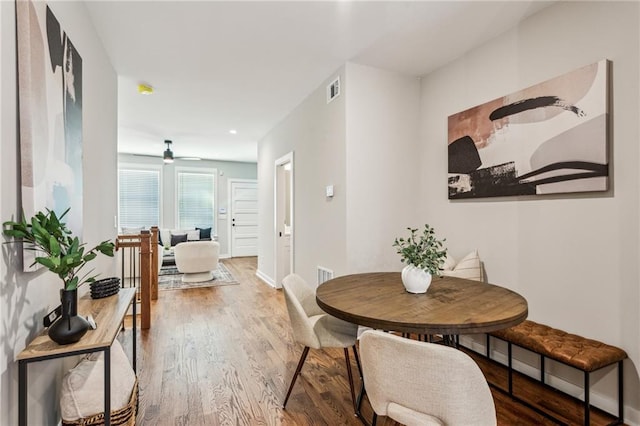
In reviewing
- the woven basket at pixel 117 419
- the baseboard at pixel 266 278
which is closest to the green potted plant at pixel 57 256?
the woven basket at pixel 117 419

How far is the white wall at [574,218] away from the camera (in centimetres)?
185

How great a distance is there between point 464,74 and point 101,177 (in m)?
3.33

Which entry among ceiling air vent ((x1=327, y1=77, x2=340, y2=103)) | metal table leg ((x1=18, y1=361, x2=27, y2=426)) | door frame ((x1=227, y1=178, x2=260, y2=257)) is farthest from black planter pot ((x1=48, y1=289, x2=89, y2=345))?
door frame ((x1=227, y1=178, x2=260, y2=257))

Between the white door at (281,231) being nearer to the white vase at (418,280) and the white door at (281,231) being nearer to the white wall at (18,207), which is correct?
the white wall at (18,207)

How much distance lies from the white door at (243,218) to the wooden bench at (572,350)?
24.2 feet

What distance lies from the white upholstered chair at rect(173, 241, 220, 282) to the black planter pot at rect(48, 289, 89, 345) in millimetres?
4154

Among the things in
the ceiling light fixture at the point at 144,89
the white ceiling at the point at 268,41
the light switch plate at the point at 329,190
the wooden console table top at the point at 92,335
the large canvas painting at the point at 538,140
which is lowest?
the wooden console table top at the point at 92,335

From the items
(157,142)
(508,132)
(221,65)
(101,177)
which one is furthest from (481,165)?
(157,142)

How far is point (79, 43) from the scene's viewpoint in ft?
7.12

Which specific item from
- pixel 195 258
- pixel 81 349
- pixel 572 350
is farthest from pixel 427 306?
pixel 195 258

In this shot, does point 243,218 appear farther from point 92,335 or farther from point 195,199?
point 92,335

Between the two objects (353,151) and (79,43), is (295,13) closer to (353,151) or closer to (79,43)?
(353,151)

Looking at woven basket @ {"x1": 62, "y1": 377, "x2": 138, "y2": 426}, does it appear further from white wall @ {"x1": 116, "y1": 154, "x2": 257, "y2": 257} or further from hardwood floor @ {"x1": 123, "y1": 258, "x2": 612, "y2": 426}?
white wall @ {"x1": 116, "y1": 154, "x2": 257, "y2": 257}

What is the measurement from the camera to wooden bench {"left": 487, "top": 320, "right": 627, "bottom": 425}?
171cm
